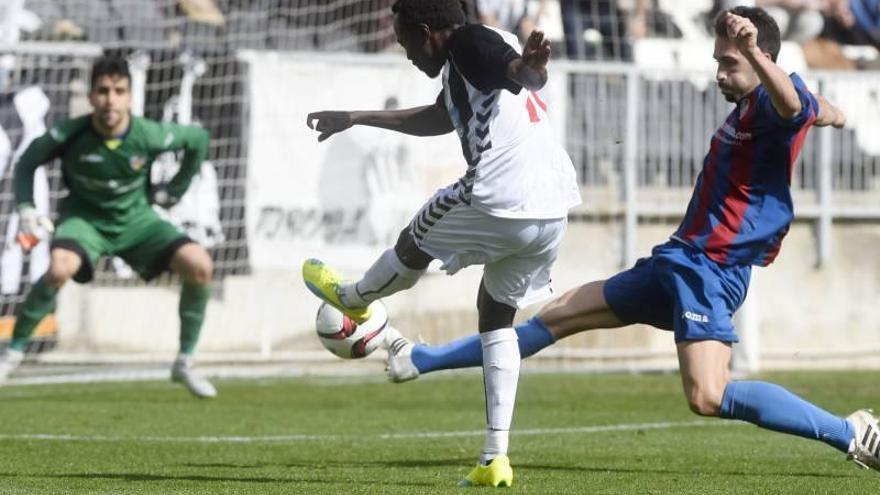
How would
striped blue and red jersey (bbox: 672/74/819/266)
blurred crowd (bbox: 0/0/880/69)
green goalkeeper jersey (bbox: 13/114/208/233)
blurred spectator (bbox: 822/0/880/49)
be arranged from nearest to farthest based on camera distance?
striped blue and red jersey (bbox: 672/74/819/266) < green goalkeeper jersey (bbox: 13/114/208/233) < blurred crowd (bbox: 0/0/880/69) < blurred spectator (bbox: 822/0/880/49)

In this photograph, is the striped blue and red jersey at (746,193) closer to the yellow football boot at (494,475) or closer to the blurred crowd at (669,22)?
the yellow football boot at (494,475)

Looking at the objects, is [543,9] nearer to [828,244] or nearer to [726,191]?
[828,244]

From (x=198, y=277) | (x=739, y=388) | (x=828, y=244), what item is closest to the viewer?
(x=739, y=388)

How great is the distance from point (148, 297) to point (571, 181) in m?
8.07

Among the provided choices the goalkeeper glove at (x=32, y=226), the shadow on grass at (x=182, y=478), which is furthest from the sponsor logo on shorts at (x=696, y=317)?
the goalkeeper glove at (x=32, y=226)

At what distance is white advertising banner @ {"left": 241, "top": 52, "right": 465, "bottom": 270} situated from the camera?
566 inches

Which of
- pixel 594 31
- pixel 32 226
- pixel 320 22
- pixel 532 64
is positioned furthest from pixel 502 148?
pixel 594 31

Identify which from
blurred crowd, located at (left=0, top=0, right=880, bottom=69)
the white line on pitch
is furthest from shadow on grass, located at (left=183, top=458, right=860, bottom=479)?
blurred crowd, located at (left=0, top=0, right=880, bottom=69)

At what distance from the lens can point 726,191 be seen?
689 centimetres

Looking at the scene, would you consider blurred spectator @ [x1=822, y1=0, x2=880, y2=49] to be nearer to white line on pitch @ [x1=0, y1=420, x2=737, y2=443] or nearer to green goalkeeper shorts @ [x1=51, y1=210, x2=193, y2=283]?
green goalkeeper shorts @ [x1=51, y1=210, x2=193, y2=283]

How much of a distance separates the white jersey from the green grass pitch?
3.77ft

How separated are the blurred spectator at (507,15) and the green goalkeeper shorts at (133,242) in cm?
517

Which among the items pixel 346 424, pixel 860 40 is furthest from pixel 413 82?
pixel 860 40

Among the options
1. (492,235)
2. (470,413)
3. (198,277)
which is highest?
(492,235)
